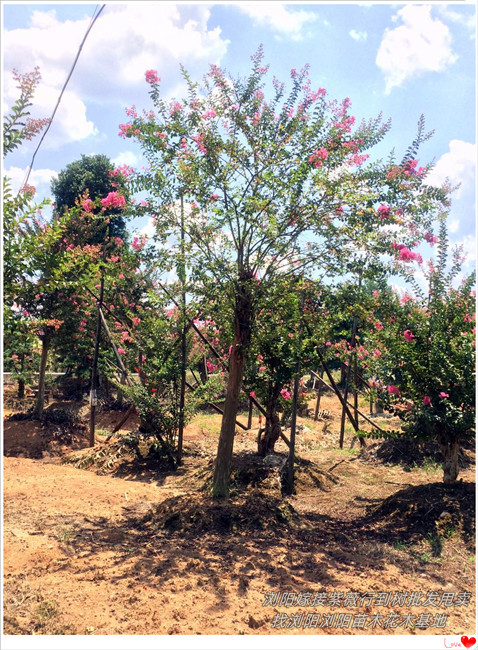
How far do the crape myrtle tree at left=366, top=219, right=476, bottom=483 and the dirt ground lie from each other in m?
1.04

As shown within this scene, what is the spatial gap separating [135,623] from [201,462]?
800cm

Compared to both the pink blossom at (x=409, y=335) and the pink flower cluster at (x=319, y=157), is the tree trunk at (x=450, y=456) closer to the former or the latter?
the pink blossom at (x=409, y=335)

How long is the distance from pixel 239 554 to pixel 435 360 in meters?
4.24

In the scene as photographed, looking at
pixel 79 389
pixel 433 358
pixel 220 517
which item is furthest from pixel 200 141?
pixel 79 389

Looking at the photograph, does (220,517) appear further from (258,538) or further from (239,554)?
(239,554)

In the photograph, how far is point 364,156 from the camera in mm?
8148

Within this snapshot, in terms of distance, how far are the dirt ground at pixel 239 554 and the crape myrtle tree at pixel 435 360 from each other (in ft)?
3.41

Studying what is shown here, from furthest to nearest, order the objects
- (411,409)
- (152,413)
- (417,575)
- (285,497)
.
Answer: (152,413), (285,497), (411,409), (417,575)

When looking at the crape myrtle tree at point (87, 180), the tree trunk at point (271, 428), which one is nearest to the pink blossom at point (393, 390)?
the tree trunk at point (271, 428)

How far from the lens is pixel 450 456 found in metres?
8.02

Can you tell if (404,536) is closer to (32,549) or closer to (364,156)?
(32,549)

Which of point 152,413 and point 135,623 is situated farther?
point 152,413

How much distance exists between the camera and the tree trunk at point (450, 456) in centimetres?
798

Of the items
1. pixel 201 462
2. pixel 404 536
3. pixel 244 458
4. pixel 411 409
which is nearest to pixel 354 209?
pixel 411 409
